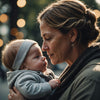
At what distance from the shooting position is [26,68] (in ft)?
8.86

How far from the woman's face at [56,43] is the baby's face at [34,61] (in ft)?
0.78

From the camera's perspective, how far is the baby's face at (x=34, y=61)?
8.76 ft

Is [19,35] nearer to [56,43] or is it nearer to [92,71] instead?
[56,43]

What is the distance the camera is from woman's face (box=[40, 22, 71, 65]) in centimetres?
237

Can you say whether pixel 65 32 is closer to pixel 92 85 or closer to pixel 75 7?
pixel 75 7

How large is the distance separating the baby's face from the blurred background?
24.6 ft

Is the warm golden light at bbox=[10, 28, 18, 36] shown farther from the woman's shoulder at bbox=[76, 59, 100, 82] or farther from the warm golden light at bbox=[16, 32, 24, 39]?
the woman's shoulder at bbox=[76, 59, 100, 82]

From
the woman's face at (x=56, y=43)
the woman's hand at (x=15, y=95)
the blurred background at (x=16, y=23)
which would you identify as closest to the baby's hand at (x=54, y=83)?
the woman's face at (x=56, y=43)

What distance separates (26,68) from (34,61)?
131mm

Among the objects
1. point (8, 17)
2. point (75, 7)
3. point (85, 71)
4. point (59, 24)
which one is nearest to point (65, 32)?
point (59, 24)

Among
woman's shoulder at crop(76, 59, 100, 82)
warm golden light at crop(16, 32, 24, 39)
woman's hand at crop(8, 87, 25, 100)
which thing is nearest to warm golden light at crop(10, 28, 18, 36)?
warm golden light at crop(16, 32, 24, 39)

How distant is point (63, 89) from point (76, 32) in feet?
1.99

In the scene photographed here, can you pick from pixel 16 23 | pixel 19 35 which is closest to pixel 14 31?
pixel 16 23

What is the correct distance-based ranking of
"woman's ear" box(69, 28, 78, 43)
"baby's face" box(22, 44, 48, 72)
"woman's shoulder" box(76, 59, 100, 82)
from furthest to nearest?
1. "baby's face" box(22, 44, 48, 72)
2. "woman's ear" box(69, 28, 78, 43)
3. "woman's shoulder" box(76, 59, 100, 82)
